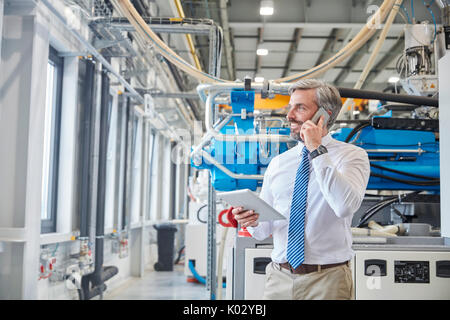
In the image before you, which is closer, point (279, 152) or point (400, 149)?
point (279, 152)

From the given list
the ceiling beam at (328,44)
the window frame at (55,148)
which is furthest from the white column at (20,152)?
the ceiling beam at (328,44)

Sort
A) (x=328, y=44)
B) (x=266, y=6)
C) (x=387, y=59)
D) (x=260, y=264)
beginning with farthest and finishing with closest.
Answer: (x=387, y=59), (x=328, y=44), (x=266, y=6), (x=260, y=264)

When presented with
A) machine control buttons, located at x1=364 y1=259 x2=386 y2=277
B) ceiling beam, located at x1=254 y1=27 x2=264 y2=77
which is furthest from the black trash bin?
machine control buttons, located at x1=364 y1=259 x2=386 y2=277

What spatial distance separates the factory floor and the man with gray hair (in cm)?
366

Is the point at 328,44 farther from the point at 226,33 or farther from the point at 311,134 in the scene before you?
the point at 311,134

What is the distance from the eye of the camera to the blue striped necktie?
141cm

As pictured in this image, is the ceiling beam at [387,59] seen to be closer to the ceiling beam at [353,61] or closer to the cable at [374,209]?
the ceiling beam at [353,61]

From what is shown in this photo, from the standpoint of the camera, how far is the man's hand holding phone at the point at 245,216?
4.83 ft

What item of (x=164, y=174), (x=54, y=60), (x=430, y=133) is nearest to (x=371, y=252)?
(x=430, y=133)

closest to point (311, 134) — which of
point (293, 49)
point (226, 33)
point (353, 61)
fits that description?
point (226, 33)

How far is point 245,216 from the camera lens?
1470 mm

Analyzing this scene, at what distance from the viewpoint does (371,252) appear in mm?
2221

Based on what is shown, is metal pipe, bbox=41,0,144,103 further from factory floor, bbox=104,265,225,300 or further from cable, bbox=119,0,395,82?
factory floor, bbox=104,265,225,300

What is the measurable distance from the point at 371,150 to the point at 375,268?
96 centimetres
